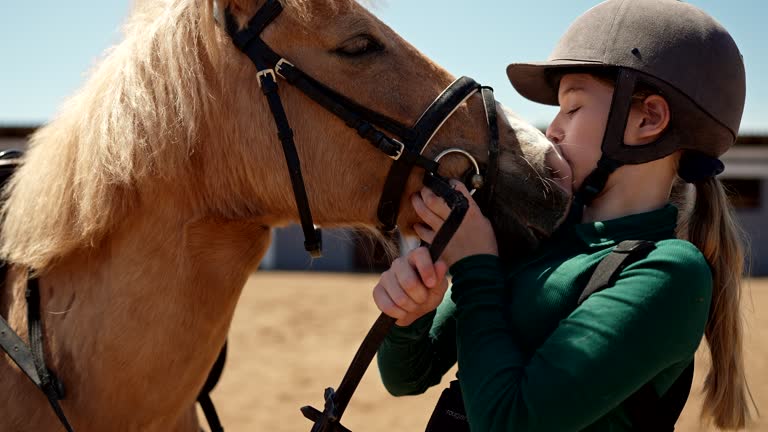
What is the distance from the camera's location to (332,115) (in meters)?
1.83

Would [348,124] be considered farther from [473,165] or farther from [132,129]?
[132,129]

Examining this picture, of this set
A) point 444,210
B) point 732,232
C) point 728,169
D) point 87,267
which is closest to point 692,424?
point 732,232

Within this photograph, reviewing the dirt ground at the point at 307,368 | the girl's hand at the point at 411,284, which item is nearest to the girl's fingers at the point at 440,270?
the girl's hand at the point at 411,284

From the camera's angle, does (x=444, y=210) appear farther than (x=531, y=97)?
No

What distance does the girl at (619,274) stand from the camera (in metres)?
1.31

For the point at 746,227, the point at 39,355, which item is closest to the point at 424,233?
the point at 39,355

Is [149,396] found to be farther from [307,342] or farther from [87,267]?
[307,342]

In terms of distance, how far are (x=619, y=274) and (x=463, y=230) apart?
1.26 feet

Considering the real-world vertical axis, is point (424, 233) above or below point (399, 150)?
below

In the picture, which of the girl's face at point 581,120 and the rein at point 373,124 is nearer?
the girl's face at point 581,120

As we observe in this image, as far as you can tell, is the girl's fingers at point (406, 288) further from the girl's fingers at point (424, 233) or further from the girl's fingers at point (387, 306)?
the girl's fingers at point (424, 233)

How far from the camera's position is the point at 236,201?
1892 millimetres

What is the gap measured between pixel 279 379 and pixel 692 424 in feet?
14.2

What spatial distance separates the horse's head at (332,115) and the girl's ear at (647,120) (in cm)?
27
